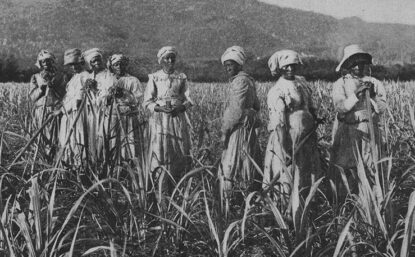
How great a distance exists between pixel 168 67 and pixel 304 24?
76926 mm

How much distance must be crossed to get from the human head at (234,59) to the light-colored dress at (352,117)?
2.79 ft

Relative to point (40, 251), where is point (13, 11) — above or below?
above

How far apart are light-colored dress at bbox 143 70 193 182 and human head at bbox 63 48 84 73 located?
Answer: 36.0 inches

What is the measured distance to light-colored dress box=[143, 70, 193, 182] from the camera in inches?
202

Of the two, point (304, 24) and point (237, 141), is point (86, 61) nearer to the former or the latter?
point (237, 141)

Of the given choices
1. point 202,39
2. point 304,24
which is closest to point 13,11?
point 202,39

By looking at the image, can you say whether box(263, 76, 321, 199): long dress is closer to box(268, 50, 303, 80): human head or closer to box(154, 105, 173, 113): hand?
box(268, 50, 303, 80): human head

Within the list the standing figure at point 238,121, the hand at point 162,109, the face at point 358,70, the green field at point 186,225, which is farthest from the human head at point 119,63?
the face at point 358,70

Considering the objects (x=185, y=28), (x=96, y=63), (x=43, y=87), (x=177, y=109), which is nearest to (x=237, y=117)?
(x=177, y=109)

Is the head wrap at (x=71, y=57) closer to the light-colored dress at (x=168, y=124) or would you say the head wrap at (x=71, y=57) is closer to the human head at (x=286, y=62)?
the light-colored dress at (x=168, y=124)

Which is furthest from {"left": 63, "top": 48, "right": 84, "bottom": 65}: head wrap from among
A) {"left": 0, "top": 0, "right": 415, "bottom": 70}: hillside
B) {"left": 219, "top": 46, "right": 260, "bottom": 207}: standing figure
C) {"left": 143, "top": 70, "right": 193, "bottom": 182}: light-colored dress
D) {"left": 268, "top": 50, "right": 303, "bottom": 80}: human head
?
{"left": 0, "top": 0, "right": 415, "bottom": 70}: hillside

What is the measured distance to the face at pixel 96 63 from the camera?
561cm

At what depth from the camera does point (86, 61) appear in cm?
573

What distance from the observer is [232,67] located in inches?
188
